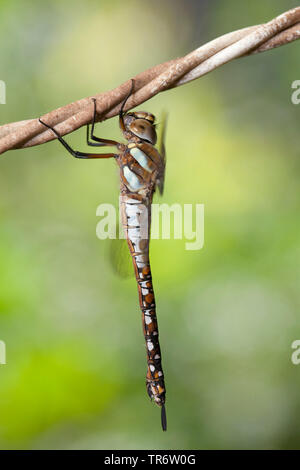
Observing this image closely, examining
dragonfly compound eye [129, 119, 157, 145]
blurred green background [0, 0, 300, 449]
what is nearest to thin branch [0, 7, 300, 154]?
dragonfly compound eye [129, 119, 157, 145]

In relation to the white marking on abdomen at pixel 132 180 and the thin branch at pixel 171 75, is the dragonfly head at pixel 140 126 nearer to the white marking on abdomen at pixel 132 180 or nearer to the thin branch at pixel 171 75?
the white marking on abdomen at pixel 132 180

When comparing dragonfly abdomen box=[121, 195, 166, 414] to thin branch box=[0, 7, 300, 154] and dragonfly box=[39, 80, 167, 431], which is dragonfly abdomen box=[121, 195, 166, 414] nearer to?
dragonfly box=[39, 80, 167, 431]

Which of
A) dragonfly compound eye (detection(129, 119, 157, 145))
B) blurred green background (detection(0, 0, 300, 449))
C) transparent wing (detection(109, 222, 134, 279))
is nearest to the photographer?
dragonfly compound eye (detection(129, 119, 157, 145))

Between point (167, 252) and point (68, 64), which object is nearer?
point (167, 252)

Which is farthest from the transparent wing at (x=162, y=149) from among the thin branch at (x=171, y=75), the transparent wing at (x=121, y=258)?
the thin branch at (x=171, y=75)

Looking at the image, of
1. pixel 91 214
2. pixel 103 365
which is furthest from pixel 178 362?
pixel 91 214

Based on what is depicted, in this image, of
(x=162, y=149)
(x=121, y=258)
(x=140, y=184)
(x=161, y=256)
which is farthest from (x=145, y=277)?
(x=161, y=256)

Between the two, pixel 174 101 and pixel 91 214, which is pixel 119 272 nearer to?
pixel 91 214
